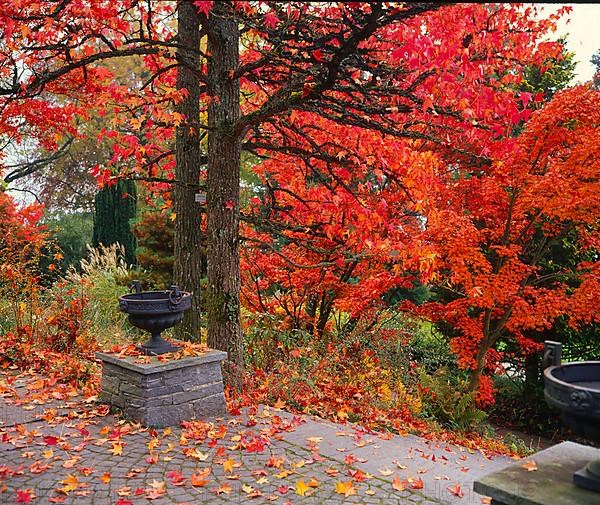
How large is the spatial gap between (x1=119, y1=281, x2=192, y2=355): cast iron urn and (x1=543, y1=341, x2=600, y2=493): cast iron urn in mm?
3370

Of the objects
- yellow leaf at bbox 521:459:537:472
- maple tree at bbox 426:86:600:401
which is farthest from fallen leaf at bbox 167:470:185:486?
maple tree at bbox 426:86:600:401

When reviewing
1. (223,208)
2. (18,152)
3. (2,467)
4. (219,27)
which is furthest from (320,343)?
(18,152)

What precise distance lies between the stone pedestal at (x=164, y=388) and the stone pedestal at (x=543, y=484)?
3.08 meters

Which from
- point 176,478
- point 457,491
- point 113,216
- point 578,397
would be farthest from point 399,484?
point 113,216

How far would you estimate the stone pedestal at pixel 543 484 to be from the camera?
2.80 meters

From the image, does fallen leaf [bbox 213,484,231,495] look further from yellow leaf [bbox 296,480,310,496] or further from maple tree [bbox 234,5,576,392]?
maple tree [bbox 234,5,576,392]

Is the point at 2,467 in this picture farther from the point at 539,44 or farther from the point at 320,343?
the point at 539,44

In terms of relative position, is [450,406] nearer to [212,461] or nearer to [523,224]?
[523,224]

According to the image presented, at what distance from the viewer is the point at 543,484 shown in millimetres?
2957

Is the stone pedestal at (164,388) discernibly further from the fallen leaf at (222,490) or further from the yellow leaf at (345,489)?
the yellow leaf at (345,489)

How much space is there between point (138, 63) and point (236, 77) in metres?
16.0

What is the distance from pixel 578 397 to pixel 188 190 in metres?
5.72

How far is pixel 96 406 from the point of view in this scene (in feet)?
18.7

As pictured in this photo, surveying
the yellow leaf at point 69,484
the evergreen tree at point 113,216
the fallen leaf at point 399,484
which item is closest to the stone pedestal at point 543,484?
the fallen leaf at point 399,484
